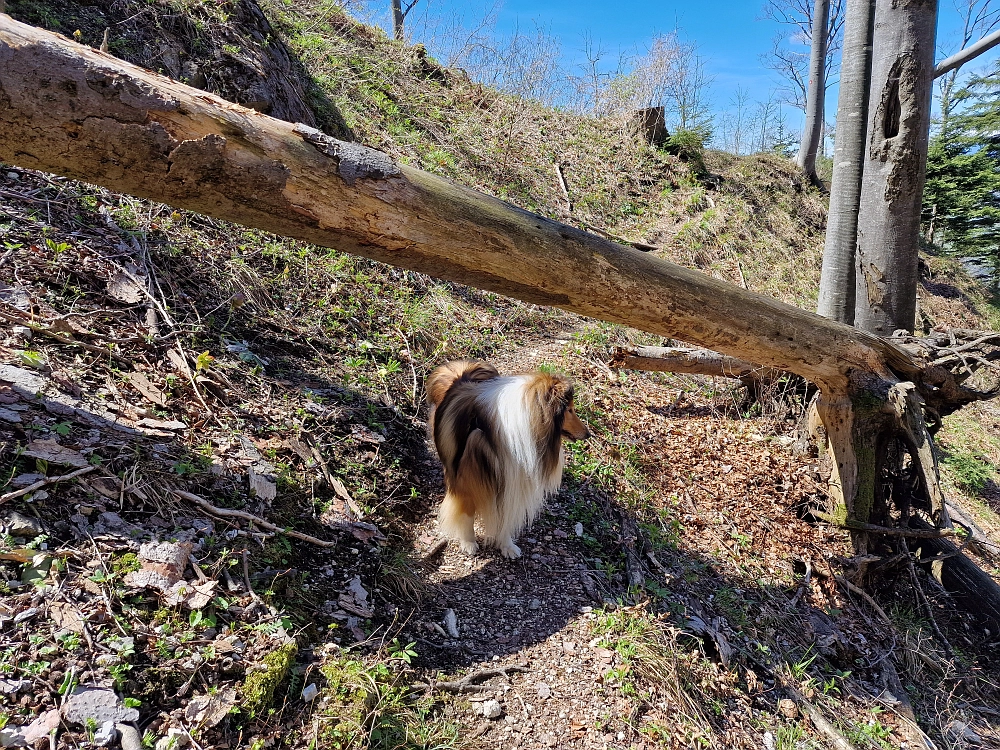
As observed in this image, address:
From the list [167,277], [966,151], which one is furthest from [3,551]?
[966,151]

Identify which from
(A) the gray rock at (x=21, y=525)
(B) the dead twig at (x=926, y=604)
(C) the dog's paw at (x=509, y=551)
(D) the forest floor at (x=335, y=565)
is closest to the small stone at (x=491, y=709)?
(D) the forest floor at (x=335, y=565)

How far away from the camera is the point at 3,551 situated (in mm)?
2121

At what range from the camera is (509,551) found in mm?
3883

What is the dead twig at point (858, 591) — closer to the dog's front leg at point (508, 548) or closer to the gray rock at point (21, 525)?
the dog's front leg at point (508, 548)

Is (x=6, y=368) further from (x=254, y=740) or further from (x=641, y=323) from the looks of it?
(x=641, y=323)

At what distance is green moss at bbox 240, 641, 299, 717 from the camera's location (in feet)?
7.04

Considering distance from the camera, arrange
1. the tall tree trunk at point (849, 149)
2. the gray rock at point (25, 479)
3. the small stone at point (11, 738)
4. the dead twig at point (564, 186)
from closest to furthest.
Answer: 1. the small stone at point (11, 738)
2. the gray rock at point (25, 479)
3. the tall tree trunk at point (849, 149)
4. the dead twig at point (564, 186)

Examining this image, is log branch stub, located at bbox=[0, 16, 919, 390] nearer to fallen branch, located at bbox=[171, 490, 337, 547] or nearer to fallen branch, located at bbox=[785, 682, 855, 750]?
fallen branch, located at bbox=[171, 490, 337, 547]

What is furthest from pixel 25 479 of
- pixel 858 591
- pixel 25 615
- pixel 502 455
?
pixel 858 591

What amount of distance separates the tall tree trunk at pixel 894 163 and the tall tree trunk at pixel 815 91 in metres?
9.90

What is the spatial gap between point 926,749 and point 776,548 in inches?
59.6

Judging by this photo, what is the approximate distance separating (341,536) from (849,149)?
5.74 metres

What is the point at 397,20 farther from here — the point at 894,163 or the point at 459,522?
the point at 459,522

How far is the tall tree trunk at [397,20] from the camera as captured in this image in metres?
12.6
